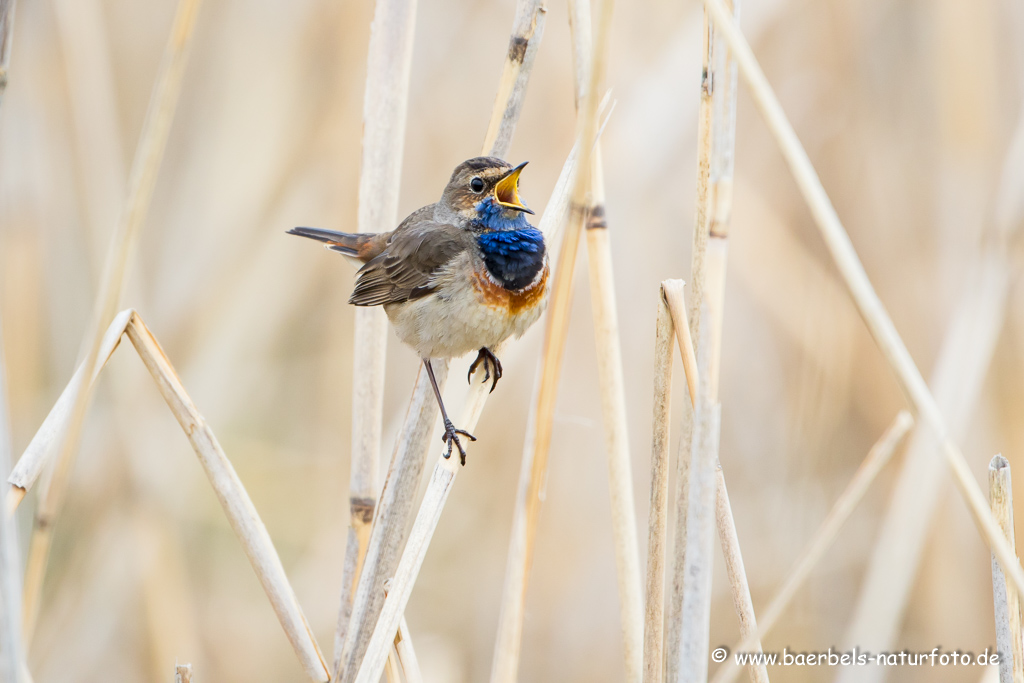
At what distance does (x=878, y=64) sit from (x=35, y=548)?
147 inches

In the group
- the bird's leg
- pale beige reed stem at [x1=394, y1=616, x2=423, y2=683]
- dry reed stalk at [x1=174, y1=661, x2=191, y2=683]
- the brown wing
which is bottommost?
dry reed stalk at [x1=174, y1=661, x2=191, y2=683]

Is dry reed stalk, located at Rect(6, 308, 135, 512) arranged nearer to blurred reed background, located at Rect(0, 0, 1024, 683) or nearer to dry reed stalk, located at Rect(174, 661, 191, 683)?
dry reed stalk, located at Rect(174, 661, 191, 683)

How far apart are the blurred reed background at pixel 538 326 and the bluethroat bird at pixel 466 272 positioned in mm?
458

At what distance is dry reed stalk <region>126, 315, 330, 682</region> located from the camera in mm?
1971

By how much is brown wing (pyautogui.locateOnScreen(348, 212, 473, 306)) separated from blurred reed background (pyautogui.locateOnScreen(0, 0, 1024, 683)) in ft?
1.49

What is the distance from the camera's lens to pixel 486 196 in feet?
9.16

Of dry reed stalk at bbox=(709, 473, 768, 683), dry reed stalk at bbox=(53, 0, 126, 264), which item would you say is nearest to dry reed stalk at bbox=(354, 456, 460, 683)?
dry reed stalk at bbox=(709, 473, 768, 683)

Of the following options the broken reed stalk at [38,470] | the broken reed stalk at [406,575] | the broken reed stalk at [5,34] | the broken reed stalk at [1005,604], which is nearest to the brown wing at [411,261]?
the broken reed stalk at [406,575]

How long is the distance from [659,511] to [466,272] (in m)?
1.23

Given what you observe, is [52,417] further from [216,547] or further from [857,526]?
[857,526]

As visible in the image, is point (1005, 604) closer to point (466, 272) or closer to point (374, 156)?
point (466, 272)

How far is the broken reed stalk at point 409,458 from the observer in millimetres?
2059

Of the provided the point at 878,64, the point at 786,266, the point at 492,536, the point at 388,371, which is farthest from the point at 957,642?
the point at 388,371

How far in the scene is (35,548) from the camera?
1.70 m
